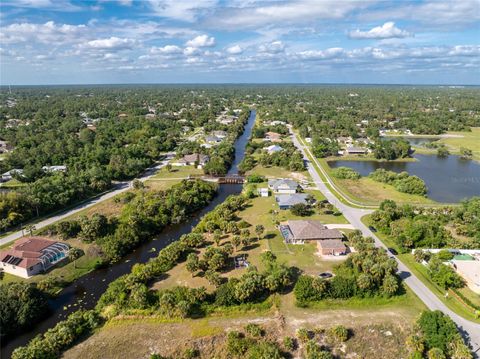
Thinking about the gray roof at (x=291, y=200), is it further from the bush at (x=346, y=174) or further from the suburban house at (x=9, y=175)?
the suburban house at (x=9, y=175)

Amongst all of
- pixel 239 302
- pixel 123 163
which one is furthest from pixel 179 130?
pixel 239 302

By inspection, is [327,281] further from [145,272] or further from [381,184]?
[381,184]

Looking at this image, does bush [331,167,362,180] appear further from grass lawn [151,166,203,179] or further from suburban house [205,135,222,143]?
suburban house [205,135,222,143]

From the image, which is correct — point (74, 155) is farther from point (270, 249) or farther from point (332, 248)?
point (332, 248)

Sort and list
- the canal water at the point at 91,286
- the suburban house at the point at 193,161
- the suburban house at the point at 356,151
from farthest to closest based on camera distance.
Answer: the suburban house at the point at 356,151 < the suburban house at the point at 193,161 < the canal water at the point at 91,286

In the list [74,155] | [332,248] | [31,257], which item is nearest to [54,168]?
[74,155]

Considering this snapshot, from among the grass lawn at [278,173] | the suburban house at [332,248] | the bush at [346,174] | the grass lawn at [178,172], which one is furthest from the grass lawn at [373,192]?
the grass lawn at [178,172]

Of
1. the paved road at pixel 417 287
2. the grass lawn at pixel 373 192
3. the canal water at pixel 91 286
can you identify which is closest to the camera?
the paved road at pixel 417 287
